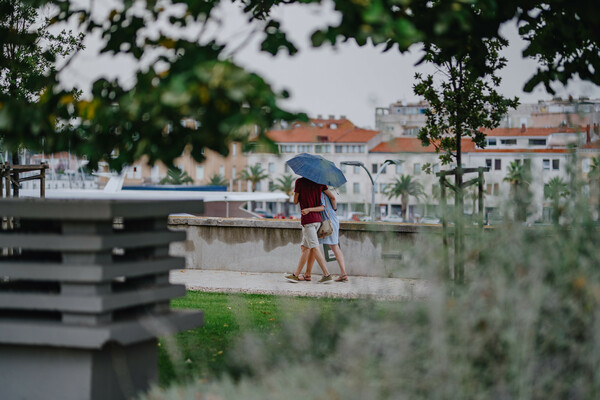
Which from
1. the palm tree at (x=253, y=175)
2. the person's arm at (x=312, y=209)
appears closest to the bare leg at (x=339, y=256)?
the person's arm at (x=312, y=209)

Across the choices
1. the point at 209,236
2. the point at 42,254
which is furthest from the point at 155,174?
the point at 42,254

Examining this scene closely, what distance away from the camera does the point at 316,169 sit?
1246 cm

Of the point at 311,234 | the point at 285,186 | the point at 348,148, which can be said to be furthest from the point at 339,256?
the point at 285,186

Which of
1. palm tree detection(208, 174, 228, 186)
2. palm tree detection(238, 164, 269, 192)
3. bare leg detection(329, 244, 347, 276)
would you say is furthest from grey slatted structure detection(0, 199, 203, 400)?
palm tree detection(208, 174, 228, 186)

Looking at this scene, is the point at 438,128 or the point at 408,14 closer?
the point at 408,14

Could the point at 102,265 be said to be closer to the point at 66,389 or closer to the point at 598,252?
the point at 66,389

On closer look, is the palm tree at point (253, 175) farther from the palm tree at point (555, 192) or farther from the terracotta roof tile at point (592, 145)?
the palm tree at point (555, 192)

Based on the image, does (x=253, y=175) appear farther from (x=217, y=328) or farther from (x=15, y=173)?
(x=217, y=328)

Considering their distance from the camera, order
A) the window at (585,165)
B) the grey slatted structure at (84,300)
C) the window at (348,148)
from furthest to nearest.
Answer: the window at (348,148)
the window at (585,165)
the grey slatted structure at (84,300)

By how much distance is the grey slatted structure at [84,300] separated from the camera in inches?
172

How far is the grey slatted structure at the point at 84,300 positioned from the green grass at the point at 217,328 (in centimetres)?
28

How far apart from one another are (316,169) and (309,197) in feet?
1.38

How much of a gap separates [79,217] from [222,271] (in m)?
10.3

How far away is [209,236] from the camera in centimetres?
1486
